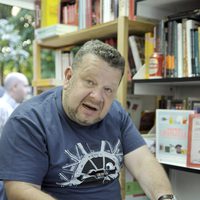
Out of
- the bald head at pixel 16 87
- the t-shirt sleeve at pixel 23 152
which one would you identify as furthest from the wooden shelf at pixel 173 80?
the bald head at pixel 16 87

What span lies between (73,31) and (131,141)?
108 cm

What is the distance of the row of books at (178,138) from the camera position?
5.35 ft

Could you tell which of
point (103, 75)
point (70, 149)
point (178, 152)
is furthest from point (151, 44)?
point (70, 149)

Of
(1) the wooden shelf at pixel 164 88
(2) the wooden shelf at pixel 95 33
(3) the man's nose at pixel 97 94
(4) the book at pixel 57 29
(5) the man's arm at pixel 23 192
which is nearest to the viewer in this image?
(5) the man's arm at pixel 23 192

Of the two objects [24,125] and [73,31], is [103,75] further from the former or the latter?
[73,31]

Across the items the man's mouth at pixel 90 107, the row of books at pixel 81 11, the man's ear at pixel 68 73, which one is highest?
the row of books at pixel 81 11

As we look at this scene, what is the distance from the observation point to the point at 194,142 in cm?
164

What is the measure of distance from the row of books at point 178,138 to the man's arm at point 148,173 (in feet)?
0.79

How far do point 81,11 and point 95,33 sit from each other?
0.23 m

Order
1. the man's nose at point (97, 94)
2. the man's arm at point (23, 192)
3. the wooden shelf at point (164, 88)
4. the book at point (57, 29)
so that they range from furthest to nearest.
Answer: the book at point (57, 29)
the wooden shelf at point (164, 88)
the man's nose at point (97, 94)
the man's arm at point (23, 192)

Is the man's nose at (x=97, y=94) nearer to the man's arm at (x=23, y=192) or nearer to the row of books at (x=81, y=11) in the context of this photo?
the man's arm at (x=23, y=192)

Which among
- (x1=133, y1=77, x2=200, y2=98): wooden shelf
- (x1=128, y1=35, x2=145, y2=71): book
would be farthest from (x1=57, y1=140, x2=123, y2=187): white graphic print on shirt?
(x1=128, y1=35, x2=145, y2=71): book

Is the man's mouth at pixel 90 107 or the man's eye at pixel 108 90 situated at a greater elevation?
the man's eye at pixel 108 90

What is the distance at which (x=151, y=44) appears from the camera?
6.26ft
